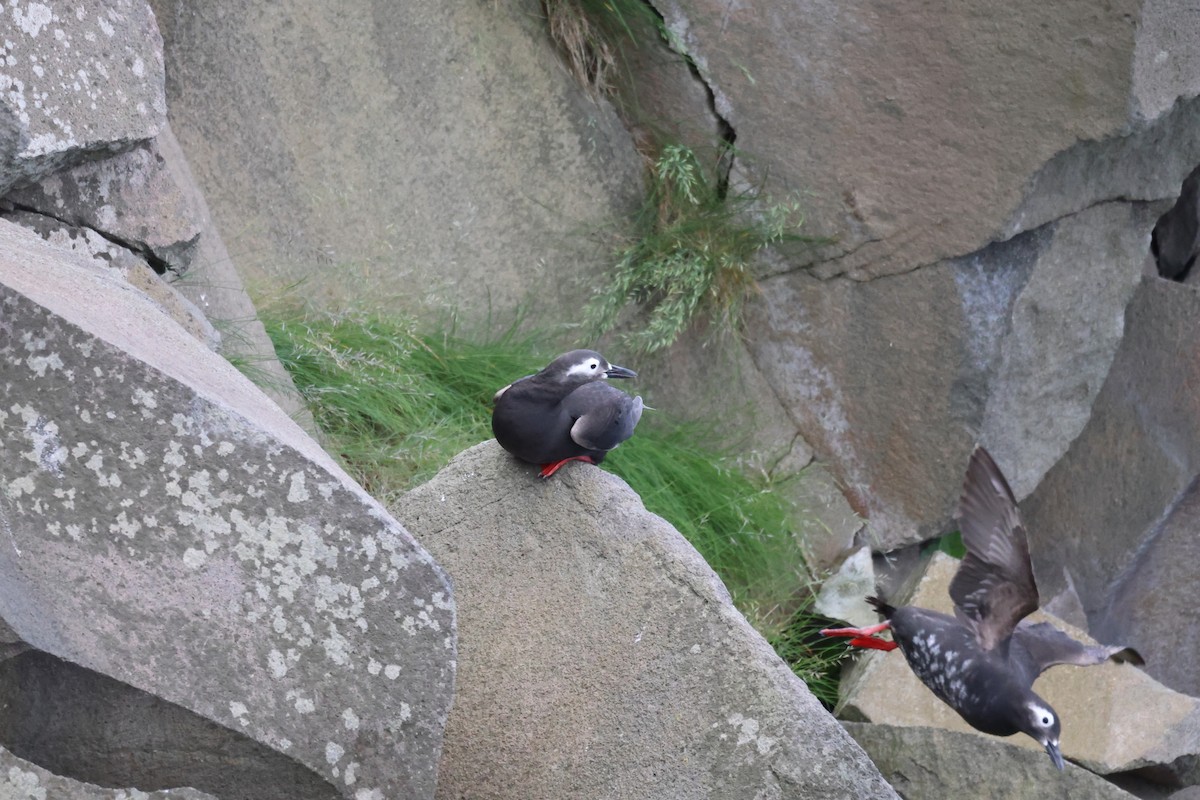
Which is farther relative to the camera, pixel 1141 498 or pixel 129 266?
pixel 1141 498

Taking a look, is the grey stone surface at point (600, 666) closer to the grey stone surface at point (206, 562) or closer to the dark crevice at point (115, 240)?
the grey stone surface at point (206, 562)

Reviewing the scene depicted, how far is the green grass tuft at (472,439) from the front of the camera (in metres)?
3.68

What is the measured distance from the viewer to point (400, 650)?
178 cm

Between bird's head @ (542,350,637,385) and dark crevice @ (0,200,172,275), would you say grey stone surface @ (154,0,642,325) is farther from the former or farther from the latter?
bird's head @ (542,350,637,385)

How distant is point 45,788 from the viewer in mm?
1580

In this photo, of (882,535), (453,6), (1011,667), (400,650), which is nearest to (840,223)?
(882,535)

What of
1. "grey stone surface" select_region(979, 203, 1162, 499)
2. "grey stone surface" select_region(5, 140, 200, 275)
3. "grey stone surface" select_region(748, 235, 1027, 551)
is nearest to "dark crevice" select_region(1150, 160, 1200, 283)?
"grey stone surface" select_region(979, 203, 1162, 499)

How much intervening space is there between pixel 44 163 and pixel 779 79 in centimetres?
254

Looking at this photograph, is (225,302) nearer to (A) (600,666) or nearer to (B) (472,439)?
(B) (472,439)

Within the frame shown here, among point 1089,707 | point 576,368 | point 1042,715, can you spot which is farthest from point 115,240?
point 1089,707

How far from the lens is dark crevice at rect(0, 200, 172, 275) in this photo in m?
2.72

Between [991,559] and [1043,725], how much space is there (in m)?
0.40

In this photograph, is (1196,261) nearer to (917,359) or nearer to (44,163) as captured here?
(917,359)

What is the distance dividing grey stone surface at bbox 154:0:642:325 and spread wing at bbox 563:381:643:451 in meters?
1.69
